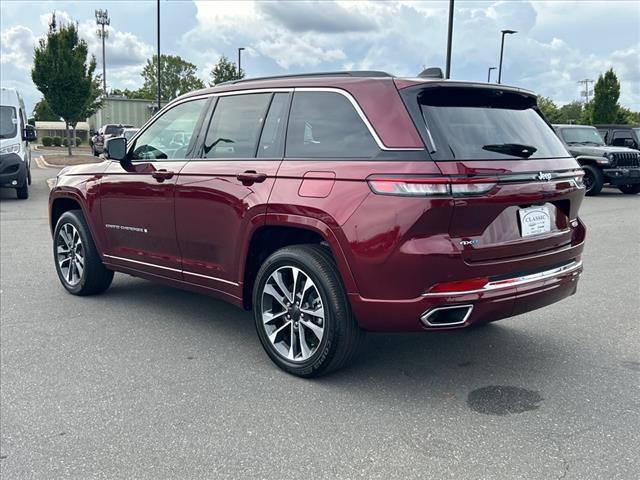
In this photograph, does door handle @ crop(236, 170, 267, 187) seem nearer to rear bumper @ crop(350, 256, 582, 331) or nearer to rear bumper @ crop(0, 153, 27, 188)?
rear bumper @ crop(350, 256, 582, 331)

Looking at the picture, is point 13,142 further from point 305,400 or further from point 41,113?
point 41,113

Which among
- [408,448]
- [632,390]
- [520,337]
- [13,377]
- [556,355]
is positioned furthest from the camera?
[520,337]

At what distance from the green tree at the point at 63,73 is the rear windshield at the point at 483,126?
29.5 m

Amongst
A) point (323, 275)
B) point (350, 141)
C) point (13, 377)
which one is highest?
point (350, 141)

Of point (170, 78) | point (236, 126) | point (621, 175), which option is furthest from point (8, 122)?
point (170, 78)

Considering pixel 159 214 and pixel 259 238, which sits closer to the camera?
pixel 259 238

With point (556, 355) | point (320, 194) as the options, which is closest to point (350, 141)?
point (320, 194)

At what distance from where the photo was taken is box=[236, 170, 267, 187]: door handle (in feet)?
13.2

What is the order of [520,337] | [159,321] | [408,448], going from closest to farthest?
[408,448] → [520,337] → [159,321]

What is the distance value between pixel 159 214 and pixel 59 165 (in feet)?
80.6

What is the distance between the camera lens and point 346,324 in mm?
3615

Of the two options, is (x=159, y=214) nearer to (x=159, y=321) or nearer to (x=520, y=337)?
(x=159, y=321)

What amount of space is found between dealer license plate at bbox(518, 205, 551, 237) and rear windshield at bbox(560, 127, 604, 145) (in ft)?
47.1

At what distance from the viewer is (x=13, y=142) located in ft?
46.9
